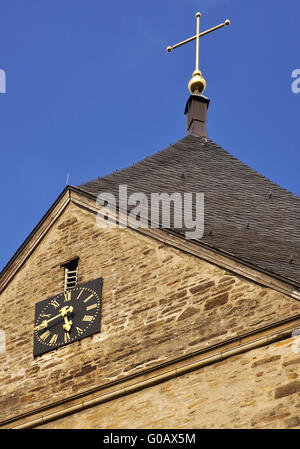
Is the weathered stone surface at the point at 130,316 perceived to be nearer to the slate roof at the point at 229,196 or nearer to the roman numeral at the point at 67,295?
the roman numeral at the point at 67,295

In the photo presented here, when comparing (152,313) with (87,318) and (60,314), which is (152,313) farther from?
(60,314)

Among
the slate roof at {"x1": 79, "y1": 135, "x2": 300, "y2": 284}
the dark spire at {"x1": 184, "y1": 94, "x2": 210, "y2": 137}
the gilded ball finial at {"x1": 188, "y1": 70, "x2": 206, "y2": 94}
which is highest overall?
the gilded ball finial at {"x1": 188, "y1": 70, "x2": 206, "y2": 94}

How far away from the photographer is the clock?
17.3 meters

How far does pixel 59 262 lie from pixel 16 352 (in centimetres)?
149

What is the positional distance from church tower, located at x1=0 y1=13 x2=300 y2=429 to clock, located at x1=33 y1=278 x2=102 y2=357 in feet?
0.06

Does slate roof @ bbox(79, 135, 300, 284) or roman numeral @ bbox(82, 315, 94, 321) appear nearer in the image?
roman numeral @ bbox(82, 315, 94, 321)

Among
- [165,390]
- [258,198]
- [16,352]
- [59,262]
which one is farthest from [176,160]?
[165,390]

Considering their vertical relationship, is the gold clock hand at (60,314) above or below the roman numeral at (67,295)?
below

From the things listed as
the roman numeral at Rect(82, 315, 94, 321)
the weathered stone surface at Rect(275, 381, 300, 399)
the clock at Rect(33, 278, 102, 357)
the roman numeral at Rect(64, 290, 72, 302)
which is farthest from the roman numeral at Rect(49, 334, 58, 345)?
the weathered stone surface at Rect(275, 381, 300, 399)

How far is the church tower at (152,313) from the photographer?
1548cm

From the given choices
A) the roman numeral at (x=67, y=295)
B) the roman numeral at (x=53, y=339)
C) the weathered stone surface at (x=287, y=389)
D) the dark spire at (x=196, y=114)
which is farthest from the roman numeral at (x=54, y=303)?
the dark spire at (x=196, y=114)

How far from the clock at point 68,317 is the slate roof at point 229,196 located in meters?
1.45

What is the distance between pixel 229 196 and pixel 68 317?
4146 millimetres

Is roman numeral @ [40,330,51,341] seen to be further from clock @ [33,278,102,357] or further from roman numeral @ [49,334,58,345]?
roman numeral @ [49,334,58,345]
